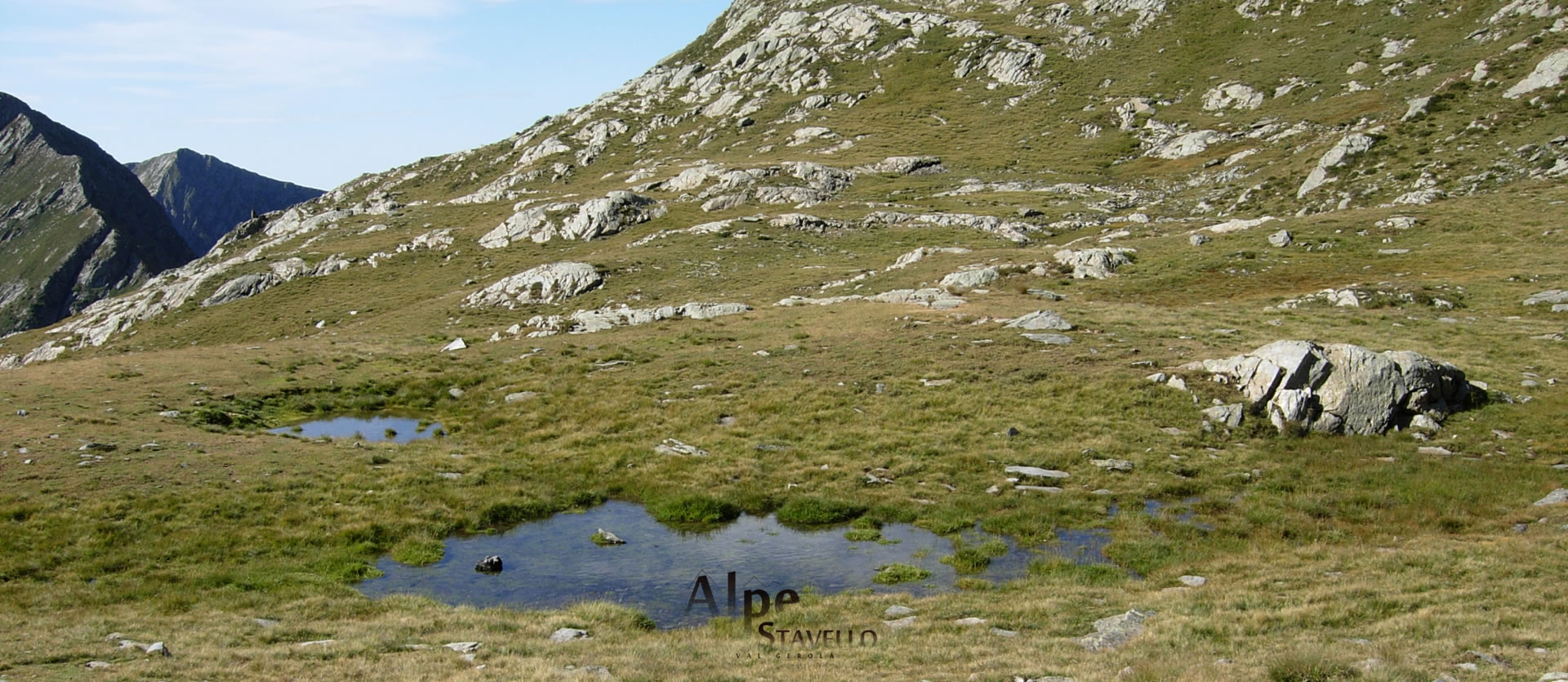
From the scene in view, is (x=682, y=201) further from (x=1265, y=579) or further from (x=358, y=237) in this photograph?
(x=1265, y=579)

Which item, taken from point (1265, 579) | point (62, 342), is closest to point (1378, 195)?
point (1265, 579)

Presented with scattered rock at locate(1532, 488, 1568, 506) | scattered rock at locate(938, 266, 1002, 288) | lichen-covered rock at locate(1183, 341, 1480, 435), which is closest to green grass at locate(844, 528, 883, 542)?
lichen-covered rock at locate(1183, 341, 1480, 435)

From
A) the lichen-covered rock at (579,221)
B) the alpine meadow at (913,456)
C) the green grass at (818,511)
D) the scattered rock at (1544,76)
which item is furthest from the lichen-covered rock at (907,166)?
the green grass at (818,511)

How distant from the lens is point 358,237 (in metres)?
118

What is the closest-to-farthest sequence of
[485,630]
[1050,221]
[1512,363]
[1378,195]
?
[485,630] < [1512,363] < [1378,195] < [1050,221]

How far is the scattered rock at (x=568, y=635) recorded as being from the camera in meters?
14.1

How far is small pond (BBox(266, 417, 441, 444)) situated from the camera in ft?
100

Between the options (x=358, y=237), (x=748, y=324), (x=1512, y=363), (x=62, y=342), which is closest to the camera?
(x=1512, y=363)

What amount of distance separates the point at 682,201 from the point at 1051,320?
7089 centimetres

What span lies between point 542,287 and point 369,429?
4105 centimetres

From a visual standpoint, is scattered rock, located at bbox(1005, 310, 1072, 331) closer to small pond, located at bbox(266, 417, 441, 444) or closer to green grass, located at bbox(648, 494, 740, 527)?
green grass, located at bbox(648, 494, 740, 527)

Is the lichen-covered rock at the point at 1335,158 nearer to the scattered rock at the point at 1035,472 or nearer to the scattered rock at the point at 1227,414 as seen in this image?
the scattered rock at the point at 1227,414

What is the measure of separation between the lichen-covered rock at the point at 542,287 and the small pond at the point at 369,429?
1449 inches

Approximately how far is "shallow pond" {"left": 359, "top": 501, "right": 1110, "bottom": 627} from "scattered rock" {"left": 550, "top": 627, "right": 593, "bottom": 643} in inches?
72.9
